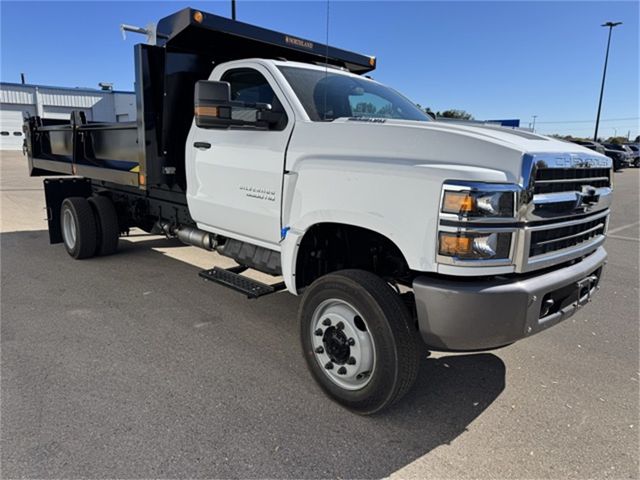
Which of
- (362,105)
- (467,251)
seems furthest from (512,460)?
(362,105)

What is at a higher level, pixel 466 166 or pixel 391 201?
pixel 466 166

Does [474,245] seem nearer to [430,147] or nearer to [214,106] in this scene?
[430,147]

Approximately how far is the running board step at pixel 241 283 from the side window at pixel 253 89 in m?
1.27

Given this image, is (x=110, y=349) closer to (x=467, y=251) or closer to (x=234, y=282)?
(x=234, y=282)

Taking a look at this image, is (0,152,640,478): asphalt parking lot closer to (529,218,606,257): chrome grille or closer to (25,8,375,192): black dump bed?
(529,218,606,257): chrome grille

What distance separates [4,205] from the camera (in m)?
11.5

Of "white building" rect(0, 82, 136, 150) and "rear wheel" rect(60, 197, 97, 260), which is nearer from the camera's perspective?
"rear wheel" rect(60, 197, 97, 260)

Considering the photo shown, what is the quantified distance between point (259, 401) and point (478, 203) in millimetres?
1892

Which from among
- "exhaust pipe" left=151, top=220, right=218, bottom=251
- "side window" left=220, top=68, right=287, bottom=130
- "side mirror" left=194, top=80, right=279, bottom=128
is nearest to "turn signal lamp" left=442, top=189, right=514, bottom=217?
"side window" left=220, top=68, right=287, bottom=130

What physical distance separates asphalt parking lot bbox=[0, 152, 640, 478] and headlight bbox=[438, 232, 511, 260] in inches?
45.4

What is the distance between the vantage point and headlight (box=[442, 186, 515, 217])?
2.41 meters

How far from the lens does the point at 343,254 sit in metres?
3.69

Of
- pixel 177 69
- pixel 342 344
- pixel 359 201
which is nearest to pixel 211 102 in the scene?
pixel 359 201

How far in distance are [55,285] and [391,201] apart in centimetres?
448
